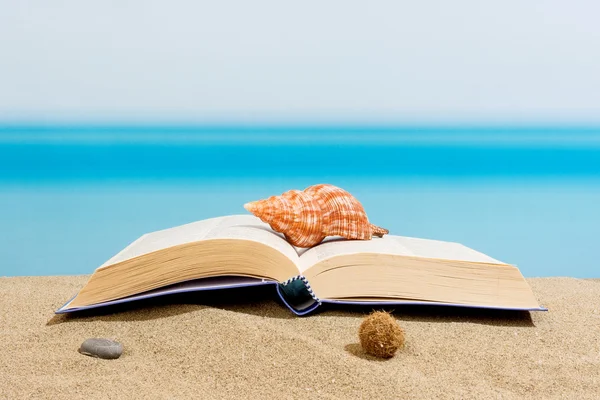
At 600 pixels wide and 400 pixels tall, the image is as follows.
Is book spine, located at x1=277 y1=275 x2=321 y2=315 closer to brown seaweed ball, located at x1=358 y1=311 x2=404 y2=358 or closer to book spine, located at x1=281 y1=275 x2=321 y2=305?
book spine, located at x1=281 y1=275 x2=321 y2=305

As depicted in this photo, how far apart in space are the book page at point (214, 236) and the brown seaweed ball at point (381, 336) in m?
0.65

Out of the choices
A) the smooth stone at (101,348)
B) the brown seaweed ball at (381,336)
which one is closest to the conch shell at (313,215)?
the brown seaweed ball at (381,336)

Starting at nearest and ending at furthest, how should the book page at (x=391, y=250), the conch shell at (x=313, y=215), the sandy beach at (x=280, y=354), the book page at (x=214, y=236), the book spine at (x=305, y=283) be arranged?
the sandy beach at (x=280, y=354)
the book spine at (x=305, y=283)
the book page at (x=214, y=236)
the book page at (x=391, y=250)
the conch shell at (x=313, y=215)

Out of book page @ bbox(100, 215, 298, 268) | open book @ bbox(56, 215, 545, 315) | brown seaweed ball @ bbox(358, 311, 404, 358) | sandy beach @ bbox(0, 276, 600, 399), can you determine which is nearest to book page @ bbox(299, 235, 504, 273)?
Result: open book @ bbox(56, 215, 545, 315)

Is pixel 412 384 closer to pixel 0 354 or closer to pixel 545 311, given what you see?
pixel 545 311

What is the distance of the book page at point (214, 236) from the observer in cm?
353

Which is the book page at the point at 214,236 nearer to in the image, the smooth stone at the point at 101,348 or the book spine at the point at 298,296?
the book spine at the point at 298,296

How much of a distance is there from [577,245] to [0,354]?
24.1 feet

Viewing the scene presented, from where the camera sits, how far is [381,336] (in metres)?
Result: 3.04

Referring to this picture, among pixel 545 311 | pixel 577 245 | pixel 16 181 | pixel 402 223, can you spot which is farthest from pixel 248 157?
pixel 545 311

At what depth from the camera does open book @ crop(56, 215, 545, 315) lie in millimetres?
3441

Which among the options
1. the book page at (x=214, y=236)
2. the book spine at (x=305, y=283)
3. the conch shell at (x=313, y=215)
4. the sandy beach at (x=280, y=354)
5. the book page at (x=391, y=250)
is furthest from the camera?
the conch shell at (x=313, y=215)

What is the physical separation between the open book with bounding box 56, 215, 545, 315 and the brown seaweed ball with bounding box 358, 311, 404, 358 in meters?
0.45

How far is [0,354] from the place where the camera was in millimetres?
3113
